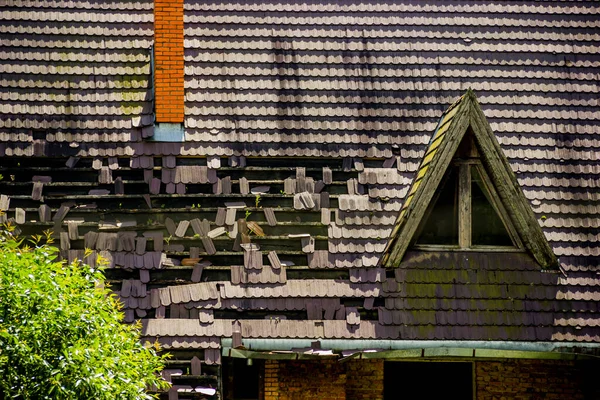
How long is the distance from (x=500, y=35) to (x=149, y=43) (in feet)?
17.5

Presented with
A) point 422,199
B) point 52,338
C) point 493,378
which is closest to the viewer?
point 52,338

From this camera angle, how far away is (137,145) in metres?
12.7

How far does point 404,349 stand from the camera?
11828 millimetres

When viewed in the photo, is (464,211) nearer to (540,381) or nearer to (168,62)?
(540,381)

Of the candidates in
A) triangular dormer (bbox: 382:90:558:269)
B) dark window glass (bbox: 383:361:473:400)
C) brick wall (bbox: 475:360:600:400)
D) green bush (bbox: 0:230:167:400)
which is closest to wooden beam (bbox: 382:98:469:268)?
triangular dormer (bbox: 382:90:558:269)

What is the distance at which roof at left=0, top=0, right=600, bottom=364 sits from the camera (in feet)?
39.4

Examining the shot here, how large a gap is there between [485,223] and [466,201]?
424mm

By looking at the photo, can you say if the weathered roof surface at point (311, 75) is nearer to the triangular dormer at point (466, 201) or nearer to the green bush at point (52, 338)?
the triangular dormer at point (466, 201)

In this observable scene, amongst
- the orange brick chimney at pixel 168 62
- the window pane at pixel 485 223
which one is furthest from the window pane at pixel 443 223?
the orange brick chimney at pixel 168 62

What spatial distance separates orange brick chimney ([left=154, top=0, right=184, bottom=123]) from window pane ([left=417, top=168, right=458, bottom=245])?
373cm

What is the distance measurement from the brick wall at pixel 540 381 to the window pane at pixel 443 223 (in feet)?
6.17

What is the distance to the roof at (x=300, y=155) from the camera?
12.0 m

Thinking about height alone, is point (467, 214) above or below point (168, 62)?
below

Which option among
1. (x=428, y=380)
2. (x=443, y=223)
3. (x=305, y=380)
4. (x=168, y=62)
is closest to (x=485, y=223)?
(x=443, y=223)
